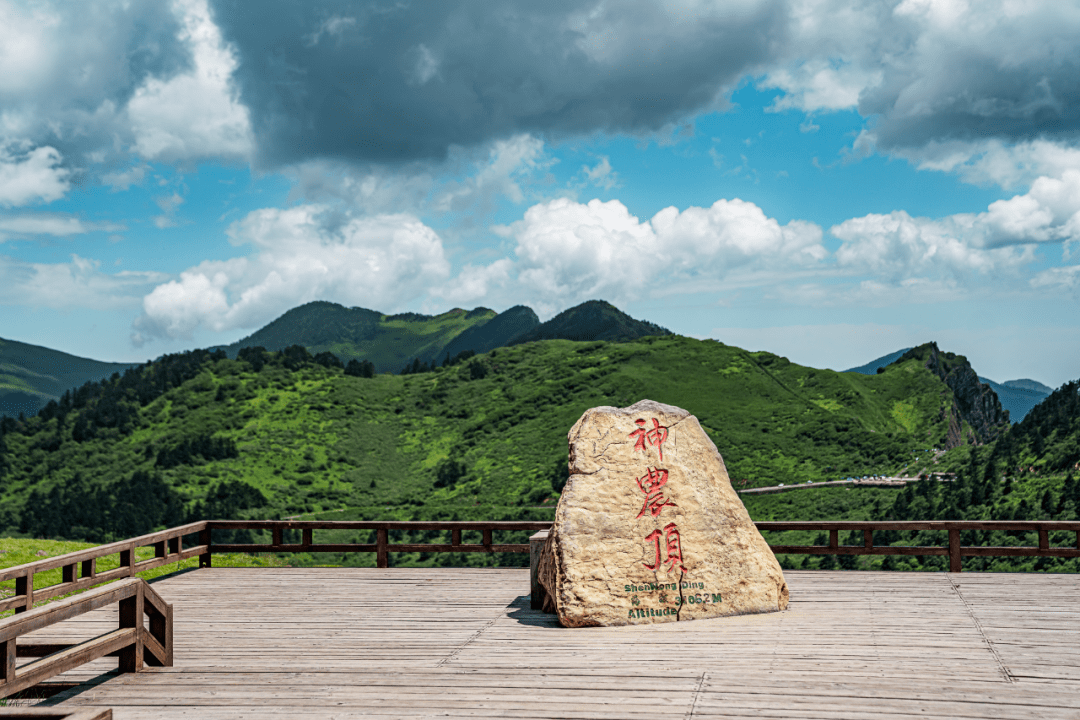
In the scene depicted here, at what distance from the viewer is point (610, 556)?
8.72 metres

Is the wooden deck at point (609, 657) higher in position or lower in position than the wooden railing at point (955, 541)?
lower

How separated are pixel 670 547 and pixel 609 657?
201 cm

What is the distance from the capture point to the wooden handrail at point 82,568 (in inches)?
351

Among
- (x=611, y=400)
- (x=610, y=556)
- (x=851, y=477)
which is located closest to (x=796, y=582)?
(x=610, y=556)

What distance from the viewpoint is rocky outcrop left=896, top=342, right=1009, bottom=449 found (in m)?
102

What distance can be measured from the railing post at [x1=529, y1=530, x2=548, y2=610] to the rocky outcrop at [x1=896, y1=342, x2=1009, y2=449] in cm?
10034

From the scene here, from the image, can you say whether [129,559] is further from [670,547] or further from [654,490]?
[670,547]

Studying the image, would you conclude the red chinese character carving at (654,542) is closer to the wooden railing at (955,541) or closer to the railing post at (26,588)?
the wooden railing at (955,541)

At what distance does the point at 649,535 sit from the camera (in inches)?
349

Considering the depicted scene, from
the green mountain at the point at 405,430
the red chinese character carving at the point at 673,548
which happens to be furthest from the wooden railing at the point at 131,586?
the green mountain at the point at 405,430

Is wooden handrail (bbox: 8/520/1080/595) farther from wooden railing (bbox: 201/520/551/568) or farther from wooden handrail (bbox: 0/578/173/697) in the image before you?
wooden handrail (bbox: 0/578/173/697)

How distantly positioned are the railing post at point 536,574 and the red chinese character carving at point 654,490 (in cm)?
130

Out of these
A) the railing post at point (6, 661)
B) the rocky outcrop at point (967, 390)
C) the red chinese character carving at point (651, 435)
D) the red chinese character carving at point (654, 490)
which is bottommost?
the railing post at point (6, 661)

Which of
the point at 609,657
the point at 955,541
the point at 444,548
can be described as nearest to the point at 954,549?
the point at 955,541
